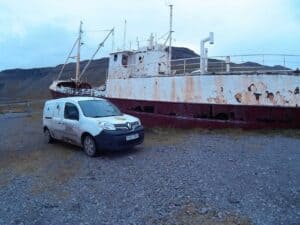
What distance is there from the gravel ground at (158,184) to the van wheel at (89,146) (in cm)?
21

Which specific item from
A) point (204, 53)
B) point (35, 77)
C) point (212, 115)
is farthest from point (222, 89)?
point (35, 77)

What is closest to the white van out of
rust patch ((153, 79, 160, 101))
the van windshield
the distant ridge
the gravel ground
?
the van windshield

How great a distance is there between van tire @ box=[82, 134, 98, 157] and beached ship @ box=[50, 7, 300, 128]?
19.8 ft

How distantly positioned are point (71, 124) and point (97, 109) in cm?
94

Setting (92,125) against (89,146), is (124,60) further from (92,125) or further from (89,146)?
(89,146)

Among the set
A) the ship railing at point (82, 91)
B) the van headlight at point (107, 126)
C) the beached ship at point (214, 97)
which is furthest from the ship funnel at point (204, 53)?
the van headlight at point (107, 126)

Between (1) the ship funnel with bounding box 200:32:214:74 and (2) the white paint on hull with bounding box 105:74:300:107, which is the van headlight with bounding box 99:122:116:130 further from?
(1) the ship funnel with bounding box 200:32:214:74

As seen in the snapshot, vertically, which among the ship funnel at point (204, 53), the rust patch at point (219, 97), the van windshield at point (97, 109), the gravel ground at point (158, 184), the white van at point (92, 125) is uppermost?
the ship funnel at point (204, 53)

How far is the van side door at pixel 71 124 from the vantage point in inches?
455

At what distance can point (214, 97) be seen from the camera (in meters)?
15.7

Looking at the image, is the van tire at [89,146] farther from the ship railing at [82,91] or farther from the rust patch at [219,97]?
the ship railing at [82,91]

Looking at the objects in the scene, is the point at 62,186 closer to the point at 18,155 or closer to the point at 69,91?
the point at 18,155

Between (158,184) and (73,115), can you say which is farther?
(73,115)

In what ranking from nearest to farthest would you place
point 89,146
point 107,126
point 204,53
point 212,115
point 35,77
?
point 107,126
point 89,146
point 212,115
point 204,53
point 35,77
